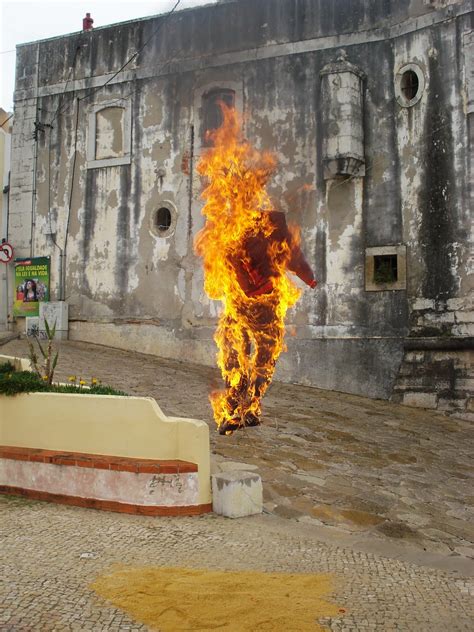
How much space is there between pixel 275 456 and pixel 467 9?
10.8m

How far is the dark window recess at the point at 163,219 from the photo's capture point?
Answer: 1706cm

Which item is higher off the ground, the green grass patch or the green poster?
the green poster

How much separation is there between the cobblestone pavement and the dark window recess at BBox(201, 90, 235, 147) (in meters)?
12.3

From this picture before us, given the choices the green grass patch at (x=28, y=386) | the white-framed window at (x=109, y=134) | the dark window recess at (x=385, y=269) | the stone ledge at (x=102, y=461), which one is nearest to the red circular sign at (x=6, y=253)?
the white-framed window at (x=109, y=134)

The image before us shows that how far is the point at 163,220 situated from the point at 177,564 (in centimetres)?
1329

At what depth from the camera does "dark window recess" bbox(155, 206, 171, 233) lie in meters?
17.1

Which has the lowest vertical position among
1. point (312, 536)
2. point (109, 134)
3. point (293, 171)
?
point (312, 536)

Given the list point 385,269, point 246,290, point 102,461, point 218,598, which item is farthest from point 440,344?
point 218,598

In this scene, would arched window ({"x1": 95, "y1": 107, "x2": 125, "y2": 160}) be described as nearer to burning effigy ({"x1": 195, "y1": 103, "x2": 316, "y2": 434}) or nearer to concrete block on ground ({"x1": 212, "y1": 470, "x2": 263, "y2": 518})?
burning effigy ({"x1": 195, "y1": 103, "x2": 316, "y2": 434})

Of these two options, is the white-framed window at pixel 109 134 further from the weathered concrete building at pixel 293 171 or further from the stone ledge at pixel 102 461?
the stone ledge at pixel 102 461

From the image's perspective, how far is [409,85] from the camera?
48.1 ft

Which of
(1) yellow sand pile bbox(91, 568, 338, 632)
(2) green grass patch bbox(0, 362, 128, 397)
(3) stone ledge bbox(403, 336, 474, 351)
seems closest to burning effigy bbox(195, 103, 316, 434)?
(2) green grass patch bbox(0, 362, 128, 397)

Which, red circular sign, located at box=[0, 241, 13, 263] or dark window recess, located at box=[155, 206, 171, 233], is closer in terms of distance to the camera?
dark window recess, located at box=[155, 206, 171, 233]

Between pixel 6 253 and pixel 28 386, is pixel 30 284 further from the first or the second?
pixel 28 386
